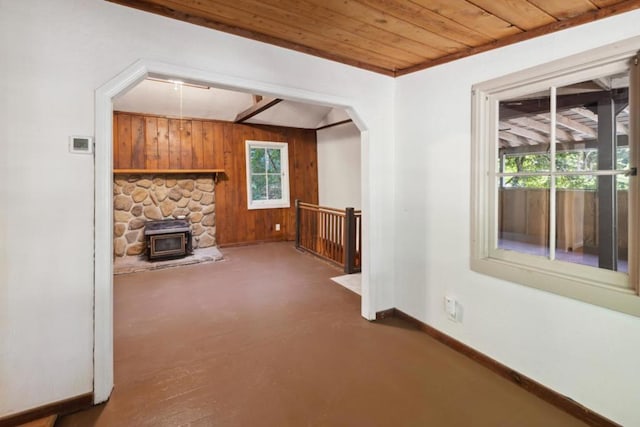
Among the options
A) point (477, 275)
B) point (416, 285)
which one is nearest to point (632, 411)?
point (477, 275)

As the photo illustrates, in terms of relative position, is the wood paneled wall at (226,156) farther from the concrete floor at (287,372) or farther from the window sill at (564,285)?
the window sill at (564,285)

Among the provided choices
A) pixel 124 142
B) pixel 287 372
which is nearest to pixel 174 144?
pixel 124 142

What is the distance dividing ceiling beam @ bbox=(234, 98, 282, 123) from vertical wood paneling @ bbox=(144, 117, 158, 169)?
143 centimetres

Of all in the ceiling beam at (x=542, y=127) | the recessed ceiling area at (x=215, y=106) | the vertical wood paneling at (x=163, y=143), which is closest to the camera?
the ceiling beam at (x=542, y=127)

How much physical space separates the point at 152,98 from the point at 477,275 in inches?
203

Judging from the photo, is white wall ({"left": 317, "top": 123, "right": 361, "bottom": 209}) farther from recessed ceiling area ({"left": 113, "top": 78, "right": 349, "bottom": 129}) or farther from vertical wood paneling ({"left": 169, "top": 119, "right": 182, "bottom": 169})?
vertical wood paneling ({"left": 169, "top": 119, "right": 182, "bottom": 169})

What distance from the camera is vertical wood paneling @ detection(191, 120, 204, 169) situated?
5695mm

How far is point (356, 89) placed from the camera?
265cm

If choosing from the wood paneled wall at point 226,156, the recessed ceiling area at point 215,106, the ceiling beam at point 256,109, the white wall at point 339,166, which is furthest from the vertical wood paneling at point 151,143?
the white wall at point 339,166

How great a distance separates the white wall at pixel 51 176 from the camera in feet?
5.11

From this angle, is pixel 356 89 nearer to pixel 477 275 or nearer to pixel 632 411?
pixel 477 275

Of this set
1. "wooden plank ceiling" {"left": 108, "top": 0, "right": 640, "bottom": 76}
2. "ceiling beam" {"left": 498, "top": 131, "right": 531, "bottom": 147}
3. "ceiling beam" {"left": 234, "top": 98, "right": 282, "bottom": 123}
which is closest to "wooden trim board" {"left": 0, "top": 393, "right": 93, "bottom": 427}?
"wooden plank ceiling" {"left": 108, "top": 0, "right": 640, "bottom": 76}

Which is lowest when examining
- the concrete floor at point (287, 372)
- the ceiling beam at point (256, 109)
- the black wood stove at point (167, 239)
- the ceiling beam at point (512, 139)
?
the concrete floor at point (287, 372)

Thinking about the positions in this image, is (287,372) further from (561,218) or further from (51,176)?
(561,218)
